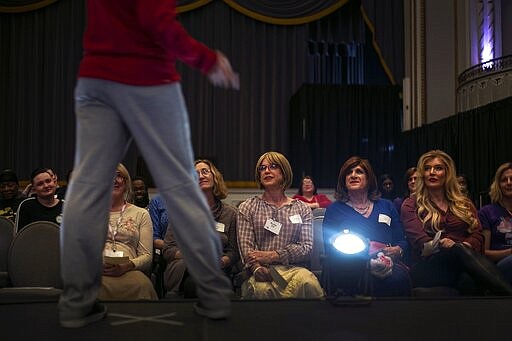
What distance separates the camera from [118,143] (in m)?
1.69

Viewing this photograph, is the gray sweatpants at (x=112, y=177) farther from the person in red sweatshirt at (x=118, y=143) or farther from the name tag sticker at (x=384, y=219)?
the name tag sticker at (x=384, y=219)

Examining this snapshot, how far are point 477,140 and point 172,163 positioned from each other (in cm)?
526

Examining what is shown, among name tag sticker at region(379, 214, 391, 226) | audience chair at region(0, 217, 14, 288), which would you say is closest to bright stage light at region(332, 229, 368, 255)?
name tag sticker at region(379, 214, 391, 226)

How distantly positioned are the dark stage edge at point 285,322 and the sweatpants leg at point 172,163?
0.67 ft

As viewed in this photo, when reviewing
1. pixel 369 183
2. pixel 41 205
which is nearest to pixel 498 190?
pixel 369 183

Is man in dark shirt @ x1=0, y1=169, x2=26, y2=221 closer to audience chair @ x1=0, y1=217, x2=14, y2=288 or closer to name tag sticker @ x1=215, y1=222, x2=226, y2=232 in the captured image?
audience chair @ x1=0, y1=217, x2=14, y2=288

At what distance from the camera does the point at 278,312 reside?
1885mm

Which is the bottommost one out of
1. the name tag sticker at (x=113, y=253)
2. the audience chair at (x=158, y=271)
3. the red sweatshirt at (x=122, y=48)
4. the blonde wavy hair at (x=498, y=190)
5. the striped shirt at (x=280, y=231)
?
the audience chair at (x=158, y=271)

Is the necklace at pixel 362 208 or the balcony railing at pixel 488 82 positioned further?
the balcony railing at pixel 488 82

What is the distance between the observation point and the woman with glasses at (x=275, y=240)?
8.97 feet

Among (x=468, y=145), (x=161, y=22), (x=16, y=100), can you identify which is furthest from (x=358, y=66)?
(x=161, y=22)

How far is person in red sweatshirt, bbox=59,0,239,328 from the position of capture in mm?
1638

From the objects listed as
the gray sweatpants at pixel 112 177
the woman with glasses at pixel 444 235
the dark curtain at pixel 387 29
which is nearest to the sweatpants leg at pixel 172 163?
the gray sweatpants at pixel 112 177

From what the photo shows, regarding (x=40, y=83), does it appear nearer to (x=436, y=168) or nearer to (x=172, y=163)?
(x=436, y=168)
